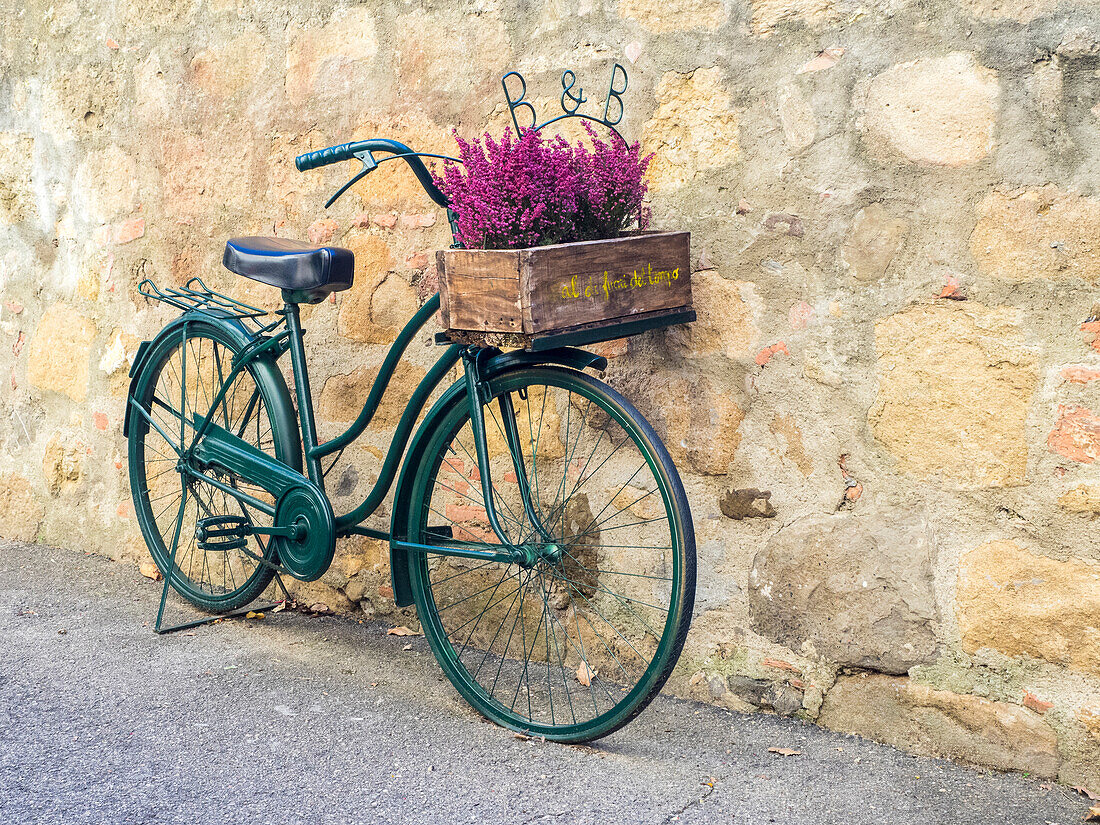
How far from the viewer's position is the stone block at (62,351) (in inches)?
154

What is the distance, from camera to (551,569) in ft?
7.89

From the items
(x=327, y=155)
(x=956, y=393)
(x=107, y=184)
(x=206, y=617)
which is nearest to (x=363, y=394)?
(x=206, y=617)

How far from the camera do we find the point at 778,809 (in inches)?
82.7

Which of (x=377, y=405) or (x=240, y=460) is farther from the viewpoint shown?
(x=240, y=460)

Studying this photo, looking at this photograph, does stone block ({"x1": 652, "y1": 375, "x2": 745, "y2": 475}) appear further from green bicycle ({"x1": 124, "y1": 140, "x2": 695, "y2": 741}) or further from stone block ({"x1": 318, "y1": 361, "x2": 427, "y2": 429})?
stone block ({"x1": 318, "y1": 361, "x2": 427, "y2": 429})

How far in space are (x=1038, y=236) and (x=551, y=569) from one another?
130 cm

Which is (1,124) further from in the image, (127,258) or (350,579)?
(350,579)

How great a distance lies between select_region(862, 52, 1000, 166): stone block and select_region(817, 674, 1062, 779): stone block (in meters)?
1.20

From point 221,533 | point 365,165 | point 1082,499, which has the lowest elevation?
point 221,533

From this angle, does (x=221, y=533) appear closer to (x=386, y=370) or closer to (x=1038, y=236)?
(x=386, y=370)

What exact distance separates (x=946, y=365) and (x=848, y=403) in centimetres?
24

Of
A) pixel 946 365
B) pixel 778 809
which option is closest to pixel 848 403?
pixel 946 365

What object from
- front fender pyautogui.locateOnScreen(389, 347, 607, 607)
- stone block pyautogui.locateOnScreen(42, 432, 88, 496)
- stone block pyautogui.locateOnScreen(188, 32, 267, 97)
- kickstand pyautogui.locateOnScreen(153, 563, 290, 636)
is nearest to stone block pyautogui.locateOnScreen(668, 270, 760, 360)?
front fender pyautogui.locateOnScreen(389, 347, 607, 607)

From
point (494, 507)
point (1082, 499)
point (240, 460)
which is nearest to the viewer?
point (1082, 499)
